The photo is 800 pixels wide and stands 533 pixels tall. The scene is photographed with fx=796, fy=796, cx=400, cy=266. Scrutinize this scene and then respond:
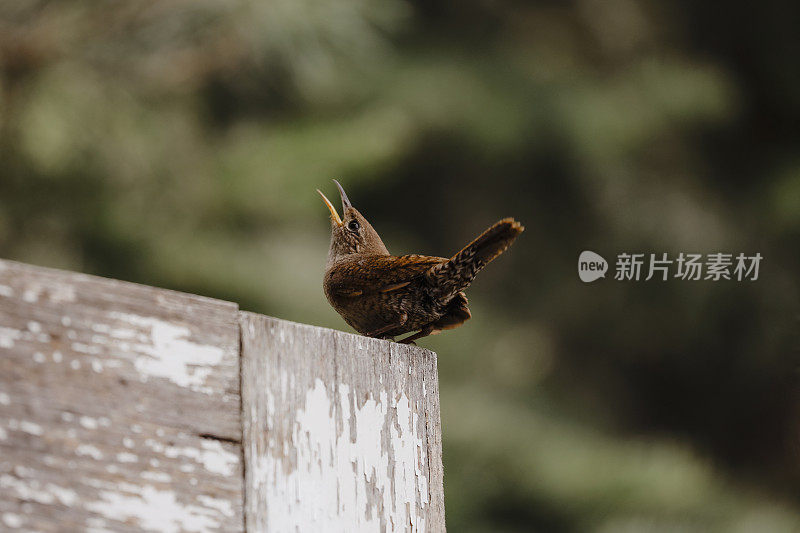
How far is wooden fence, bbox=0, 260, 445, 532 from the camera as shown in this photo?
538 millimetres

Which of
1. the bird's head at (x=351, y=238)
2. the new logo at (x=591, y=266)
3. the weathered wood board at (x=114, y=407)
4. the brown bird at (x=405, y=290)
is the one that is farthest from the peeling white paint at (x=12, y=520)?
the new logo at (x=591, y=266)

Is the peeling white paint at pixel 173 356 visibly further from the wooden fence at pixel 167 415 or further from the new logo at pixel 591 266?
the new logo at pixel 591 266

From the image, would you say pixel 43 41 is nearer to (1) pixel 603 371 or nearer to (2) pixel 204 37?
(2) pixel 204 37

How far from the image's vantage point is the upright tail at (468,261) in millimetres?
1221

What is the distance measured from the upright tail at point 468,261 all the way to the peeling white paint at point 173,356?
0.66m

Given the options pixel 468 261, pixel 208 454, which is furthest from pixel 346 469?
pixel 468 261

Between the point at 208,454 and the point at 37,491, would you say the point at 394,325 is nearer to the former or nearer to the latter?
the point at 208,454

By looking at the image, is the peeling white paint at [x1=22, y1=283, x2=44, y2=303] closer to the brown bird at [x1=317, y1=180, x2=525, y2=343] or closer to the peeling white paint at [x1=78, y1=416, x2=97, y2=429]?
the peeling white paint at [x1=78, y1=416, x2=97, y2=429]

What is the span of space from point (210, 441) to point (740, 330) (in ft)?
11.3

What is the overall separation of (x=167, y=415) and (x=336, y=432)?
→ 21cm

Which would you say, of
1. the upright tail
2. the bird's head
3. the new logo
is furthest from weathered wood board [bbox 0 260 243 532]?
the new logo

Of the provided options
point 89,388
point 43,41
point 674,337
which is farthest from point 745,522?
point 89,388

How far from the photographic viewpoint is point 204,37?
222 centimetres

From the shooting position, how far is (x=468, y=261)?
4.28 ft
